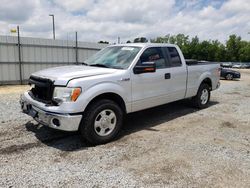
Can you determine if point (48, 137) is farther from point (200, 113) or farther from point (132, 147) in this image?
point (200, 113)

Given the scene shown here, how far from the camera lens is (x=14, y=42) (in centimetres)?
1349

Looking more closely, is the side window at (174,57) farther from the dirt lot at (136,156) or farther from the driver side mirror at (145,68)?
the dirt lot at (136,156)

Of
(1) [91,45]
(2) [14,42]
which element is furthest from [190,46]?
(2) [14,42]

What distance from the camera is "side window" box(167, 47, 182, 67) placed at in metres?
6.00

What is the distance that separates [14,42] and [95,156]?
11723 mm

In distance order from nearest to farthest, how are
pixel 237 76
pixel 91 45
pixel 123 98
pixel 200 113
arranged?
pixel 123 98 → pixel 200 113 → pixel 91 45 → pixel 237 76

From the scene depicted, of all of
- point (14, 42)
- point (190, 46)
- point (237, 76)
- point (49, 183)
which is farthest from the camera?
point (190, 46)

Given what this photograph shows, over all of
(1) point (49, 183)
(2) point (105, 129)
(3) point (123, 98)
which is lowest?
(1) point (49, 183)

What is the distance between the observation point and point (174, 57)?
6.11m

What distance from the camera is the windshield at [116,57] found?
5043mm

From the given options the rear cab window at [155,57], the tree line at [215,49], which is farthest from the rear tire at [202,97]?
the tree line at [215,49]

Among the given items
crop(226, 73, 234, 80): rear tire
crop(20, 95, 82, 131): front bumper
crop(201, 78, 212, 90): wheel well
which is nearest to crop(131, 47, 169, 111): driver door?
crop(20, 95, 82, 131): front bumper

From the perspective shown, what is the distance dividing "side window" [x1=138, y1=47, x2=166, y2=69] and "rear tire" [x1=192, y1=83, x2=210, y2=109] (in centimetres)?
201

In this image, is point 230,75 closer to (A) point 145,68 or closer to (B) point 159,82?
(B) point 159,82
